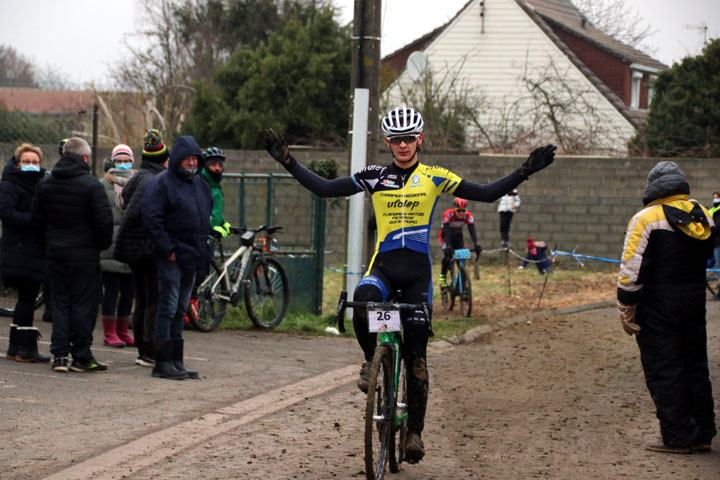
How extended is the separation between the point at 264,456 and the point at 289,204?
6.96 metres

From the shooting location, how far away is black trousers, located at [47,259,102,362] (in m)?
8.86

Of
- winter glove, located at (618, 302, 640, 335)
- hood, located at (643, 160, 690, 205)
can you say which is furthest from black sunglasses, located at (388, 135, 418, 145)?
winter glove, located at (618, 302, 640, 335)

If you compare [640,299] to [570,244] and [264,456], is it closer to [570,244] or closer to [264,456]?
[264,456]

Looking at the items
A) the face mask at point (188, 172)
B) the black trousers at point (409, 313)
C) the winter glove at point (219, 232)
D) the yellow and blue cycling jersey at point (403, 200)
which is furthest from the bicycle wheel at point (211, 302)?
the black trousers at point (409, 313)

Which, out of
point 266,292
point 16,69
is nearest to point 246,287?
point 266,292

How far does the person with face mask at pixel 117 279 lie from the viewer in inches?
412

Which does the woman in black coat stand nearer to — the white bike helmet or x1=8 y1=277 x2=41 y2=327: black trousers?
x1=8 y1=277 x2=41 y2=327: black trousers

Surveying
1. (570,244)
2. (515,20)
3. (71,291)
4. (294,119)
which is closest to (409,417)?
(71,291)

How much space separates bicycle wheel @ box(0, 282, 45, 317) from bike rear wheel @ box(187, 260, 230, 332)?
219 cm

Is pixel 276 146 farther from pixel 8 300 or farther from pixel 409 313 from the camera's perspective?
pixel 8 300

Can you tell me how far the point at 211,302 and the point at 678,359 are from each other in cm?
630

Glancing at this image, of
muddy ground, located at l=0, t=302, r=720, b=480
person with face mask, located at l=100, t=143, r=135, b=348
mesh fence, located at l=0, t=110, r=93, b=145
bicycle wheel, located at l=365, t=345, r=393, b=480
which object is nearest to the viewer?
bicycle wheel, located at l=365, t=345, r=393, b=480

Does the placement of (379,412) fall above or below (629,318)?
below

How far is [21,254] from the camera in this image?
9.30 meters
